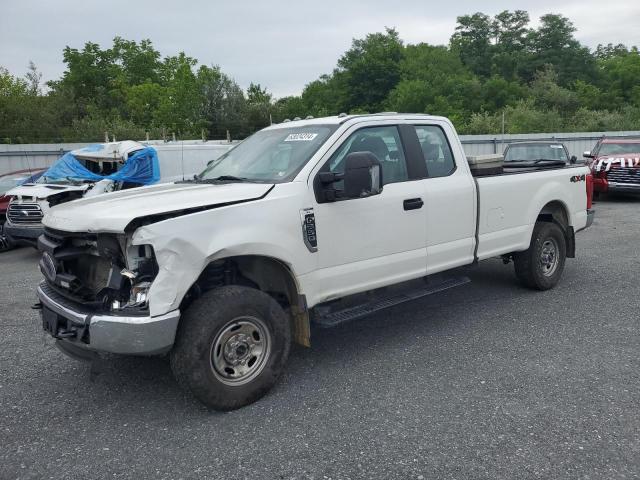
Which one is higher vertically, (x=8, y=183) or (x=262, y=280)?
(x=8, y=183)

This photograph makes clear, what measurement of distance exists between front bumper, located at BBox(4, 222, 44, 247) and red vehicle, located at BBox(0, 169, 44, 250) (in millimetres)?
964

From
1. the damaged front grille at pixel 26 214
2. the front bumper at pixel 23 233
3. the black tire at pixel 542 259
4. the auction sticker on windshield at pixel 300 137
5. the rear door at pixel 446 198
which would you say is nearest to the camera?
the auction sticker on windshield at pixel 300 137

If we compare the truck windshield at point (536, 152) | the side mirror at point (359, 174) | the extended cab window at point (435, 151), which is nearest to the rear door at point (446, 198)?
the extended cab window at point (435, 151)

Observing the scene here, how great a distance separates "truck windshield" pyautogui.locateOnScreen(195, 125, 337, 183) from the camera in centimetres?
445

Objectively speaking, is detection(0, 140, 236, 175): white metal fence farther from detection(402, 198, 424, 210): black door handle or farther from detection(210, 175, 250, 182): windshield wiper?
detection(402, 198, 424, 210): black door handle

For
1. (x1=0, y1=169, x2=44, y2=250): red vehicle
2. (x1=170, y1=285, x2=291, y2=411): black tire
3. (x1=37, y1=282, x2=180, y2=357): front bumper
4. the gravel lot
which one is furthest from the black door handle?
(x1=0, y1=169, x2=44, y2=250): red vehicle

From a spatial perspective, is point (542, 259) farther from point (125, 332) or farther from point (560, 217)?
point (125, 332)

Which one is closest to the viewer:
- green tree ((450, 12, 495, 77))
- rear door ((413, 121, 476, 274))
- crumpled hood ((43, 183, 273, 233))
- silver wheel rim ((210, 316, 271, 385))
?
crumpled hood ((43, 183, 273, 233))

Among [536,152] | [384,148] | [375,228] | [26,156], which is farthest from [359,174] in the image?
[26,156]

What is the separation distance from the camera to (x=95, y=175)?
11656 millimetres

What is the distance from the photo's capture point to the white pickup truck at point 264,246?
140 inches

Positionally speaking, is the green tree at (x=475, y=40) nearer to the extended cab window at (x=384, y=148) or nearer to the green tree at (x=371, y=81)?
the green tree at (x=371, y=81)

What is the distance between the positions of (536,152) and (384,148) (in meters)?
11.0

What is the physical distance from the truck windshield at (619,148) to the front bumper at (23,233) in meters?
14.6
